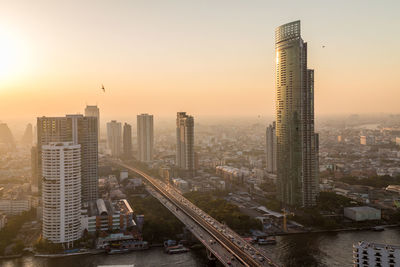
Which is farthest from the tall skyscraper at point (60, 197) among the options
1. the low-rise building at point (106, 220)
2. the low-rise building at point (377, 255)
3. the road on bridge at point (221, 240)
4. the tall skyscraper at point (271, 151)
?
the tall skyscraper at point (271, 151)

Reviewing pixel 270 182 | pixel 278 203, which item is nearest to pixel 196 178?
pixel 270 182

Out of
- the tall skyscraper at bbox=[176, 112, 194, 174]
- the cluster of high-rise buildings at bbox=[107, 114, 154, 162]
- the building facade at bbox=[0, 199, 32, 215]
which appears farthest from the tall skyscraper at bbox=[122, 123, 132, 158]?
the building facade at bbox=[0, 199, 32, 215]

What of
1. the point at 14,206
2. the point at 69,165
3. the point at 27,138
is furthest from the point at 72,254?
the point at 27,138

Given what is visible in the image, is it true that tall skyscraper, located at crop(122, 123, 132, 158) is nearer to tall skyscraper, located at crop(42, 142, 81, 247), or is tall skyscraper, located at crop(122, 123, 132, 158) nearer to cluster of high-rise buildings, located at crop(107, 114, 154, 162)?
cluster of high-rise buildings, located at crop(107, 114, 154, 162)

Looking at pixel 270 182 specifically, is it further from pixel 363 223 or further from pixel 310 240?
pixel 310 240

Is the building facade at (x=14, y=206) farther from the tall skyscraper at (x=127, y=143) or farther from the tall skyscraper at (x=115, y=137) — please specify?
the tall skyscraper at (x=115, y=137)
